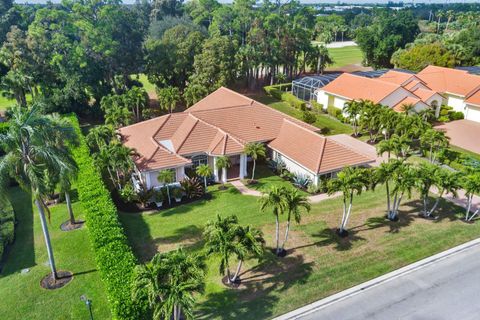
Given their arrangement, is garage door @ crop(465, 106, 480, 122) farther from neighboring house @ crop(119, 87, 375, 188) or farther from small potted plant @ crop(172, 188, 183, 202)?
small potted plant @ crop(172, 188, 183, 202)

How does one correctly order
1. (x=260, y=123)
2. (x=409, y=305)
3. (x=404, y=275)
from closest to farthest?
(x=409, y=305) < (x=404, y=275) < (x=260, y=123)

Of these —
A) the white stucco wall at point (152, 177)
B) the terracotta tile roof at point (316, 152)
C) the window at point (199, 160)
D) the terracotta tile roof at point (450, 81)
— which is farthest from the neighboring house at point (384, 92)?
the white stucco wall at point (152, 177)

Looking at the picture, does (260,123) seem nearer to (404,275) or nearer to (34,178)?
(404,275)

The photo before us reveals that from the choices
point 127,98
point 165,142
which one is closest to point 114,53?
point 127,98

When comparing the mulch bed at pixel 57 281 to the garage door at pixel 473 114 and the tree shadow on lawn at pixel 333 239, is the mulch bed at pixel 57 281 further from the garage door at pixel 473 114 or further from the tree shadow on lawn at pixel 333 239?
the garage door at pixel 473 114

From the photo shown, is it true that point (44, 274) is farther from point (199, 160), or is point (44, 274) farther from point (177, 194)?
point (199, 160)

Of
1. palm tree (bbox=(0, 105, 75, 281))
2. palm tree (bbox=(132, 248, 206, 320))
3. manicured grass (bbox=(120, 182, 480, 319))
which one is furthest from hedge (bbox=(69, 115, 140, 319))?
palm tree (bbox=(0, 105, 75, 281))
